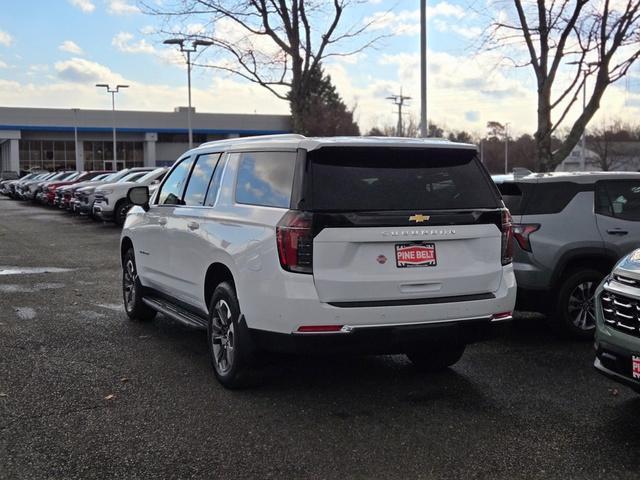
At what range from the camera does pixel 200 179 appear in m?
6.31

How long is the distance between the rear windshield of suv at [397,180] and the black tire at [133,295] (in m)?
3.48

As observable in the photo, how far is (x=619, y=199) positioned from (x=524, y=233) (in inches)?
44.2

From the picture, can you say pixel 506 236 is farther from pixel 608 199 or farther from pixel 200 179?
pixel 200 179

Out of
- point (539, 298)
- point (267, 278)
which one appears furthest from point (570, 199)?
point (267, 278)

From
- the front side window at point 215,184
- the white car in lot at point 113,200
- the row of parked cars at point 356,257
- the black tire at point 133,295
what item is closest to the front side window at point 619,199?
the row of parked cars at point 356,257

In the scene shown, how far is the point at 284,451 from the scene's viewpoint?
415cm

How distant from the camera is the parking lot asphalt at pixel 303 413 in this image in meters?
3.97

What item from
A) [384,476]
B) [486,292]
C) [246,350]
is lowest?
[384,476]

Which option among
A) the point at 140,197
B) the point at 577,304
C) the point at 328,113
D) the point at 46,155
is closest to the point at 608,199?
the point at 577,304

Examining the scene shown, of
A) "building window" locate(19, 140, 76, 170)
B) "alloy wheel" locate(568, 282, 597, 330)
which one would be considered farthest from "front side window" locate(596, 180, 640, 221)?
"building window" locate(19, 140, 76, 170)

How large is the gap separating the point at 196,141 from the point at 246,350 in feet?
251

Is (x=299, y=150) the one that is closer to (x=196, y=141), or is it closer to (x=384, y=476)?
(x=384, y=476)

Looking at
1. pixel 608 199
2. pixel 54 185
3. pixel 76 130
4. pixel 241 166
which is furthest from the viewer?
pixel 76 130

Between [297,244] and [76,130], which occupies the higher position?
[76,130]
